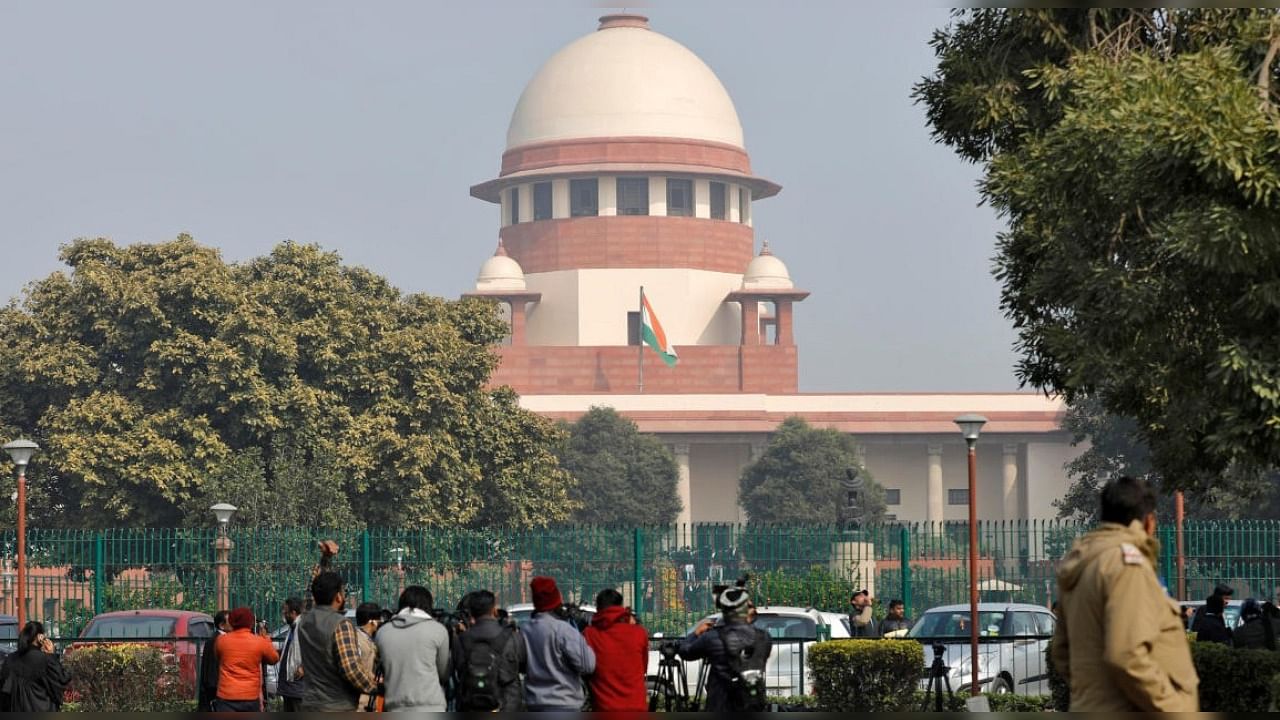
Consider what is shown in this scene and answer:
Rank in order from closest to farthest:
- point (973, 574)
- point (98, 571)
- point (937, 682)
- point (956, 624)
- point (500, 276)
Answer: point (937, 682)
point (973, 574)
point (956, 624)
point (98, 571)
point (500, 276)

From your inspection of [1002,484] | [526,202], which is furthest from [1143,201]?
[526,202]

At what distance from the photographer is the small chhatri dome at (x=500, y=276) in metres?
79.1

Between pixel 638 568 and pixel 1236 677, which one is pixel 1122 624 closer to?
pixel 1236 677

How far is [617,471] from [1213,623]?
50.7 meters

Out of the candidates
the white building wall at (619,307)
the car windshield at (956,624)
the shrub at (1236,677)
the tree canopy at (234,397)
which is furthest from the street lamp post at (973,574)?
the white building wall at (619,307)

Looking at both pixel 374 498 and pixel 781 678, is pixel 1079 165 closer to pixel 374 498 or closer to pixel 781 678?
pixel 781 678

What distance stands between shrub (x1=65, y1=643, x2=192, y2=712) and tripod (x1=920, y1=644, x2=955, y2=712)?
6.50 metres

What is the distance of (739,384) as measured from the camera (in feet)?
245

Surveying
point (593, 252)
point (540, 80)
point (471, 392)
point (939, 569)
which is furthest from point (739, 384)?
point (939, 569)

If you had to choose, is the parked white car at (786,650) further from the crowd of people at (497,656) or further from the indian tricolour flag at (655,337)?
the indian tricolour flag at (655,337)

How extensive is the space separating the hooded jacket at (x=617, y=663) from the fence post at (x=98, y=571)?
13580mm

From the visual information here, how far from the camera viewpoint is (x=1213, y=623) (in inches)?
613

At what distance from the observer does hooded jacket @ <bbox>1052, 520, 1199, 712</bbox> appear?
5539 millimetres

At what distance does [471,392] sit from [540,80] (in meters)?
41.3
